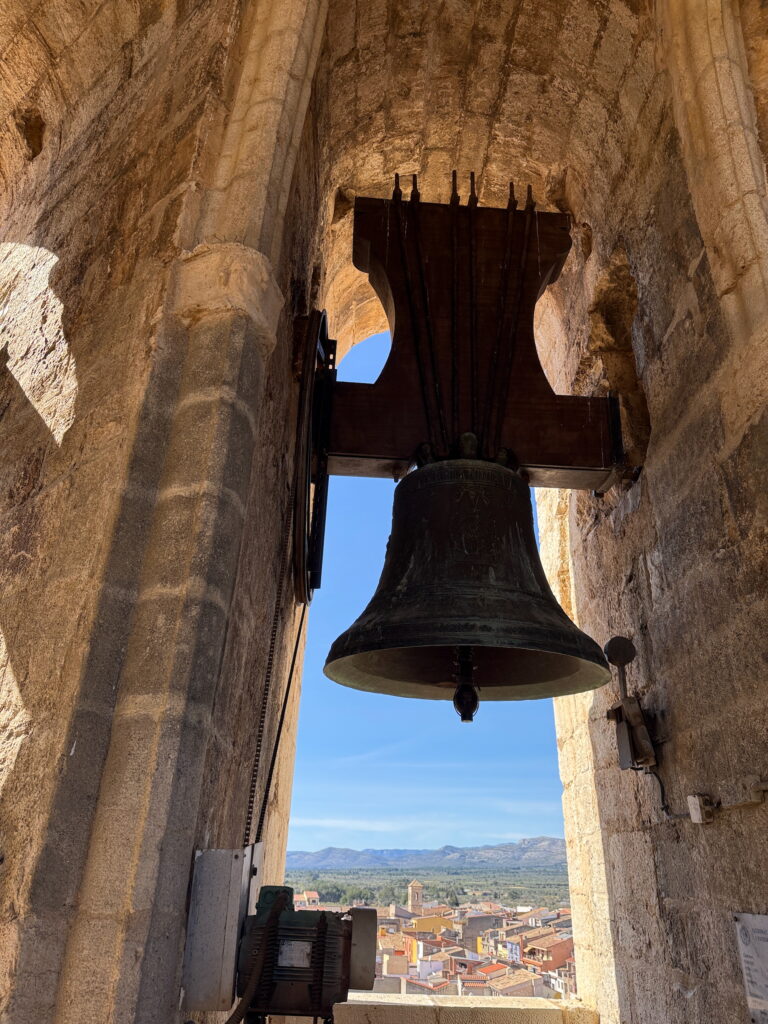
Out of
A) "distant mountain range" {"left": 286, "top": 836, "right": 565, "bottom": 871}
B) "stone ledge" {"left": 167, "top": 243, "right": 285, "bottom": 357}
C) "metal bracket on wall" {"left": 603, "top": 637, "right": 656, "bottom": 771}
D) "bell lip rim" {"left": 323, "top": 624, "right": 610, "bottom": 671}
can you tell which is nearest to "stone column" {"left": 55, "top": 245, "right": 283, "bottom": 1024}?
"stone ledge" {"left": 167, "top": 243, "right": 285, "bottom": 357}

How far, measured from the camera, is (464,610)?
6.55 feet

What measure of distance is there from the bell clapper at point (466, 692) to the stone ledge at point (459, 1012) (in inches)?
76.1

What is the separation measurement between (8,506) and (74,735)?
28.9 inches

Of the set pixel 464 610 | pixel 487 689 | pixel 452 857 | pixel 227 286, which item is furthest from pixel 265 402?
pixel 452 857

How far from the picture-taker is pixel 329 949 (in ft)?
4.65

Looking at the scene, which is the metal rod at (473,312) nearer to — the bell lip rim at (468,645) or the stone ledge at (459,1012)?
the bell lip rim at (468,645)

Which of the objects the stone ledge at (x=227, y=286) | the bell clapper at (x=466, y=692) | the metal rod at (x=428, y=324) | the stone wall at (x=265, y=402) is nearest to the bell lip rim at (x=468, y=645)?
the bell clapper at (x=466, y=692)

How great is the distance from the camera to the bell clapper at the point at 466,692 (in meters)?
2.13

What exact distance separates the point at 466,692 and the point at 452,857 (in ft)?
111

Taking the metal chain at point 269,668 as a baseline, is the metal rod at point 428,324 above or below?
above

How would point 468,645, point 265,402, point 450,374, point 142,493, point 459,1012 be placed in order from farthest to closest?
point 459,1012
point 450,374
point 265,402
point 468,645
point 142,493

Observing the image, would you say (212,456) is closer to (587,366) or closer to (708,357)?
(708,357)

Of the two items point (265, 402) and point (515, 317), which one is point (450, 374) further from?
point (265, 402)

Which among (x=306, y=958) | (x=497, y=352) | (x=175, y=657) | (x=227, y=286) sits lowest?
(x=306, y=958)
